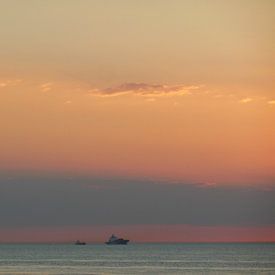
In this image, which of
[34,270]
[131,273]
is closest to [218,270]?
[131,273]

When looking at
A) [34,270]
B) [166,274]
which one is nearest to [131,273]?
[166,274]

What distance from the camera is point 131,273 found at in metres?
120

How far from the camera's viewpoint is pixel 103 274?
116125 mm

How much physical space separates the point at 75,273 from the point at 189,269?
19.4 m

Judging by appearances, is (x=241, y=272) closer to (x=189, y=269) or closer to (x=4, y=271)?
(x=189, y=269)

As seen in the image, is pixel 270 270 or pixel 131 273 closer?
pixel 131 273

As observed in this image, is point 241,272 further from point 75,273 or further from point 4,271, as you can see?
point 4,271

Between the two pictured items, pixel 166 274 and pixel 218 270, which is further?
pixel 218 270

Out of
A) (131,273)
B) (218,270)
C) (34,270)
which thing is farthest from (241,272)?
(34,270)

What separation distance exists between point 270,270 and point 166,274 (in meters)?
15.9

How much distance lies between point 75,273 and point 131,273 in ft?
20.9

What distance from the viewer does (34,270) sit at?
405 ft

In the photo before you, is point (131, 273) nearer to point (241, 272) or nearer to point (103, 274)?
point (103, 274)

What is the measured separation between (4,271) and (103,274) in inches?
491
